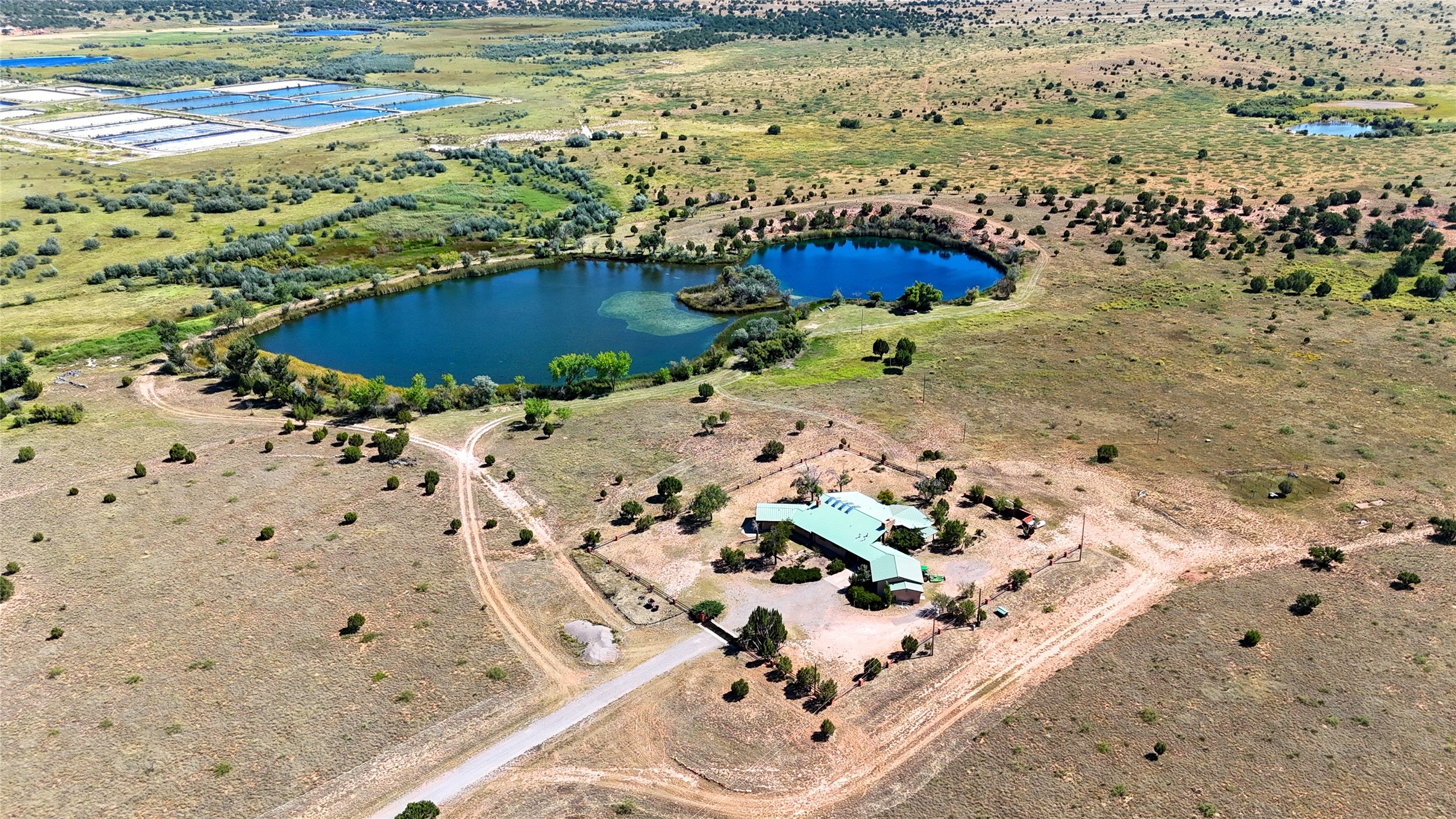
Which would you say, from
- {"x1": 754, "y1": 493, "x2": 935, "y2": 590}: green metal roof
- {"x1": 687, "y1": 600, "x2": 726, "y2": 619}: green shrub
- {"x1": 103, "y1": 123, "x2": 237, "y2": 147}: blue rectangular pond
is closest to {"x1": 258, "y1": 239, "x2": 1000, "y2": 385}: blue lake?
Answer: {"x1": 754, "y1": 493, "x2": 935, "y2": 590}: green metal roof

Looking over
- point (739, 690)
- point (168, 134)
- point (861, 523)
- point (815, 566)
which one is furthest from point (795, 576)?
point (168, 134)

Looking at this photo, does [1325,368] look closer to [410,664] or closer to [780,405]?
[780,405]

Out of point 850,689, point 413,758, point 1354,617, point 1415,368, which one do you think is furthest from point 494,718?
point 1415,368

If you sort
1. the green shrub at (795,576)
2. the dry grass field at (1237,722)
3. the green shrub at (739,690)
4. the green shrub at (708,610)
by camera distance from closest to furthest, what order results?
1. the dry grass field at (1237,722)
2. the green shrub at (739,690)
3. the green shrub at (708,610)
4. the green shrub at (795,576)

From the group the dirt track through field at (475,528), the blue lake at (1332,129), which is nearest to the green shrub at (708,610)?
the dirt track through field at (475,528)

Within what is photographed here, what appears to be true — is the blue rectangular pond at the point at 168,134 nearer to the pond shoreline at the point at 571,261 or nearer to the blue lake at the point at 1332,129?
the pond shoreline at the point at 571,261

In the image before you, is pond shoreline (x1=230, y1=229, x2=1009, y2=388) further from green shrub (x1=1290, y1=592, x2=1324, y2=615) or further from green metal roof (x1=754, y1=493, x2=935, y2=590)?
green shrub (x1=1290, y1=592, x2=1324, y2=615)
